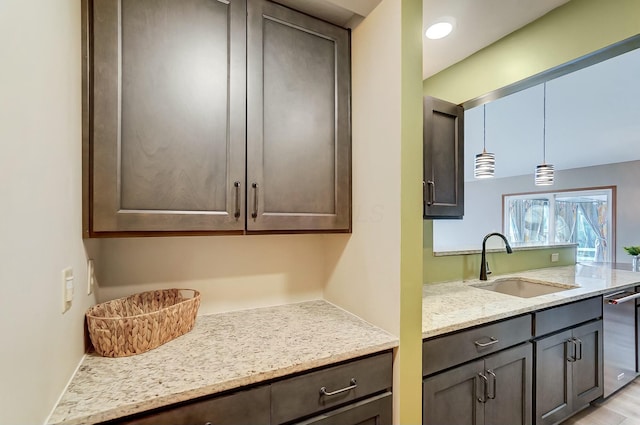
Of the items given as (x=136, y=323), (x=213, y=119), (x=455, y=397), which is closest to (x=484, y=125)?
(x=455, y=397)

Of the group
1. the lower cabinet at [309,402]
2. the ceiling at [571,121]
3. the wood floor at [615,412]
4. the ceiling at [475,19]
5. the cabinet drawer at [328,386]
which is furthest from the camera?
the ceiling at [571,121]

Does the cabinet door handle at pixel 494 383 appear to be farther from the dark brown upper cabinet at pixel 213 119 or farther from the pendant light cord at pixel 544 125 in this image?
the pendant light cord at pixel 544 125

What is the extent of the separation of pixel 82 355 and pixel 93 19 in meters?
1.15

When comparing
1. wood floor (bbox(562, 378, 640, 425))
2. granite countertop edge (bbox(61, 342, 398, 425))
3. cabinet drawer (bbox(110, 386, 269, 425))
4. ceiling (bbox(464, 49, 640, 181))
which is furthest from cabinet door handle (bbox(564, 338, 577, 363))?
ceiling (bbox(464, 49, 640, 181))

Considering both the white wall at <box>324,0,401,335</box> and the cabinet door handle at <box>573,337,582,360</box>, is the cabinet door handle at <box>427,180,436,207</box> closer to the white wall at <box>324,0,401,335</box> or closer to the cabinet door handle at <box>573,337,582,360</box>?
the white wall at <box>324,0,401,335</box>

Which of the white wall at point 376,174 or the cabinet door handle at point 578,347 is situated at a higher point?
the white wall at point 376,174

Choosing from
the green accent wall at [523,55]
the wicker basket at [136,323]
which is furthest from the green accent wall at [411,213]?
the green accent wall at [523,55]

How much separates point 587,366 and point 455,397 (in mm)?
1302

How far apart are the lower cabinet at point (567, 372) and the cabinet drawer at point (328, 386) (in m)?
1.10

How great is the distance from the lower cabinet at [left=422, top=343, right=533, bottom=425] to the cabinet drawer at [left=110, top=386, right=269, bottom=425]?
2.39 ft

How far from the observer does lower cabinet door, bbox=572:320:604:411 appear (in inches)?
73.8

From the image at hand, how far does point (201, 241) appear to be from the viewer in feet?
4.78

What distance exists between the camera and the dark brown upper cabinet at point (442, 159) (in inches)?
66.7

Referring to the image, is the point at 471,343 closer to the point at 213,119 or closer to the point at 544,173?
the point at 213,119
